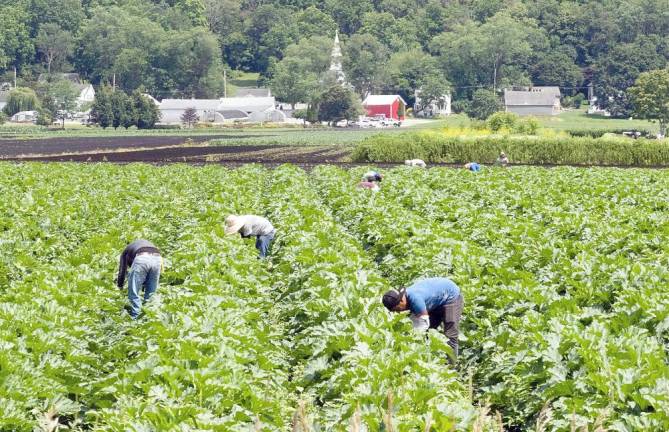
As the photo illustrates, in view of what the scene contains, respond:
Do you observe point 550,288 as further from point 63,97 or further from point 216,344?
point 63,97

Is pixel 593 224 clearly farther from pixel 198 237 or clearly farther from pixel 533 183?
pixel 533 183

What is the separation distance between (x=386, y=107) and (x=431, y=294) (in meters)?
143

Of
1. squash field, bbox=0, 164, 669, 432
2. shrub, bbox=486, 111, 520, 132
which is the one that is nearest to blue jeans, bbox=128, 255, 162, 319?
squash field, bbox=0, 164, 669, 432

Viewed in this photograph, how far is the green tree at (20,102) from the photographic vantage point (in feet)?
495

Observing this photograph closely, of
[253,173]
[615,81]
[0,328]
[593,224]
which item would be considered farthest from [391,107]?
[0,328]

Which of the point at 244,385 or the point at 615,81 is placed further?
the point at 615,81

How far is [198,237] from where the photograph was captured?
17.8 meters

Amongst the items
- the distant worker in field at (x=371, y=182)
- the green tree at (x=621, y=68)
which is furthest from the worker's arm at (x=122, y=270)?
the green tree at (x=621, y=68)

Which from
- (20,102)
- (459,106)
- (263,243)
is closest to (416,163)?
(263,243)

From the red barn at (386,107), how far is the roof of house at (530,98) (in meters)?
15.8

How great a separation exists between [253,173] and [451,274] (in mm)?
23108

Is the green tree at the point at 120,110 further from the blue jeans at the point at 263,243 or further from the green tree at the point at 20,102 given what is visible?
the blue jeans at the point at 263,243

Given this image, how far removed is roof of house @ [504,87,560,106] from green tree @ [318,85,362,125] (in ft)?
102

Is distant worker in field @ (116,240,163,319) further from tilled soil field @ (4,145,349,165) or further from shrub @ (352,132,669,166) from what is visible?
shrub @ (352,132,669,166)
